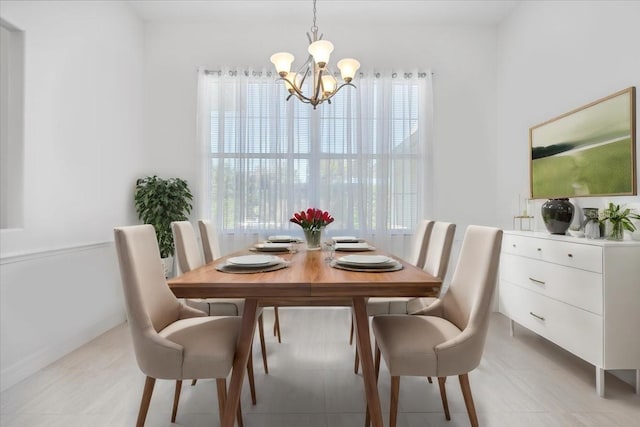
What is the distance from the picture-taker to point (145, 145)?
3.91 m

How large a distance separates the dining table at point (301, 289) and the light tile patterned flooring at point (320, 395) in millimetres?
445

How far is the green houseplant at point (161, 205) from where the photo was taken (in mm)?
3527

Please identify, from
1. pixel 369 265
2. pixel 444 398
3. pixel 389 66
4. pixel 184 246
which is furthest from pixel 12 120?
pixel 389 66

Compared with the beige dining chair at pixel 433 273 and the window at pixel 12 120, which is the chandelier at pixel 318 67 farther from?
the window at pixel 12 120

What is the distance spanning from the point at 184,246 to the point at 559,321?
246 cm

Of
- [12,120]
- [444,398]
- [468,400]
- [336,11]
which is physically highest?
[336,11]

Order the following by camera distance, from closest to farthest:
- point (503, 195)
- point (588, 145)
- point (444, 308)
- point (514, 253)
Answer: point (444, 308) → point (588, 145) → point (514, 253) → point (503, 195)

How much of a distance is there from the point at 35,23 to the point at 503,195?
4.29 meters

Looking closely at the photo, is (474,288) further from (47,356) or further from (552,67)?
(47,356)

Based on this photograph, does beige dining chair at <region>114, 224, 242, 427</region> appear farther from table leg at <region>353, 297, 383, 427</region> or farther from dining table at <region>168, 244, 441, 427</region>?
table leg at <region>353, 297, 383, 427</region>

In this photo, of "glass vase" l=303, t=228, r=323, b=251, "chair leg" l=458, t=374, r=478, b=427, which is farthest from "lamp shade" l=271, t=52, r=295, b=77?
"chair leg" l=458, t=374, r=478, b=427

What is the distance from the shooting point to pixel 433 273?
7.20 ft

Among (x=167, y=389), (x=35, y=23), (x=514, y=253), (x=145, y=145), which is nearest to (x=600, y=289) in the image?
(x=514, y=253)

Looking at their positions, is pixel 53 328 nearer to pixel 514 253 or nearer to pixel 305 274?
pixel 305 274
